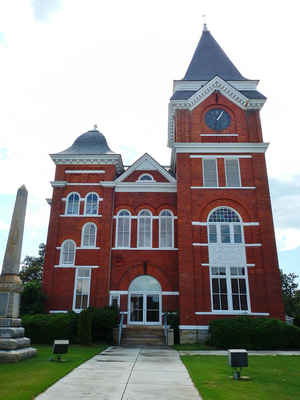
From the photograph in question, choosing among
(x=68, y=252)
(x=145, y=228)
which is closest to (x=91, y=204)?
(x=68, y=252)

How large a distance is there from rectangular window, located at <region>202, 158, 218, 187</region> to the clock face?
2939 mm

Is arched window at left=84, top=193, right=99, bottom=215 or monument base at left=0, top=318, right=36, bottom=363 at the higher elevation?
arched window at left=84, top=193, right=99, bottom=215

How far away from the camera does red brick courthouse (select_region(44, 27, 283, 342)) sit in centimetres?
2100

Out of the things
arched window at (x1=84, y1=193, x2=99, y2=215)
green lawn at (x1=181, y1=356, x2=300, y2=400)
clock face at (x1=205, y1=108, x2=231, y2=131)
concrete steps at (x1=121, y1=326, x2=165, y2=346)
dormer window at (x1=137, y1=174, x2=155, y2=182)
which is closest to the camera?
green lawn at (x1=181, y1=356, x2=300, y2=400)

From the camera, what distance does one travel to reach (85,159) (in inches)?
1017

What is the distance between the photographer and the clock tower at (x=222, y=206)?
20516 millimetres

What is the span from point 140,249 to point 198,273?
4.73 metres

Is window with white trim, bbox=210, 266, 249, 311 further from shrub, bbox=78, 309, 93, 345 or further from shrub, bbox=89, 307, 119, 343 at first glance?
shrub, bbox=78, 309, 93, 345

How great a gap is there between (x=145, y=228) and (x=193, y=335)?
8.24 metres

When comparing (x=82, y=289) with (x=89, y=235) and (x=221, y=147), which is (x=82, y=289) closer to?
(x=89, y=235)

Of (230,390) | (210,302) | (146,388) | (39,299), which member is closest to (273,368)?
(230,390)

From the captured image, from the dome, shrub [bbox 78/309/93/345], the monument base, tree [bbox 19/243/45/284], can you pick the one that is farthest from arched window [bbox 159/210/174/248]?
tree [bbox 19/243/45/284]

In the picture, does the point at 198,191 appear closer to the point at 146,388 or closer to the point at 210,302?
the point at 210,302

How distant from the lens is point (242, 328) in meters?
17.1
